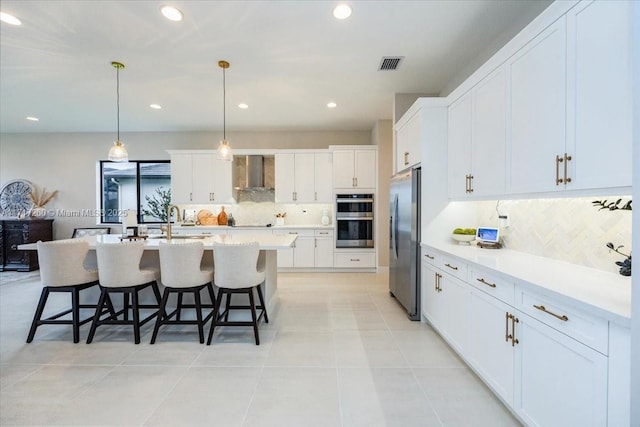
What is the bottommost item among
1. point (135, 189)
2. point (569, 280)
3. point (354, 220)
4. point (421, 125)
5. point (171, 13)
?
point (569, 280)

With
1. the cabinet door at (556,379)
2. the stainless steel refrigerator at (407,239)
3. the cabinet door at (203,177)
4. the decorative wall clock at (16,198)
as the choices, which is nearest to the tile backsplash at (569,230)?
the cabinet door at (556,379)

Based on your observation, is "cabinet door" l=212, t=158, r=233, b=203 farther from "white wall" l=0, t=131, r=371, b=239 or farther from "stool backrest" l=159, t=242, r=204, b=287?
"stool backrest" l=159, t=242, r=204, b=287

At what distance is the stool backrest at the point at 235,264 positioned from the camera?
8.59 feet

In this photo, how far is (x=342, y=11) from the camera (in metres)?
2.38

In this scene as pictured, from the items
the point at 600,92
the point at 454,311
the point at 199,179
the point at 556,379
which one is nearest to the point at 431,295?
the point at 454,311

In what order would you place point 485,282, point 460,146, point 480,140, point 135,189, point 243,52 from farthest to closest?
1. point 135,189
2. point 243,52
3. point 460,146
4. point 480,140
5. point 485,282

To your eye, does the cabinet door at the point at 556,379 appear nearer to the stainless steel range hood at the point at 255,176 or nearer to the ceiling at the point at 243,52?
the ceiling at the point at 243,52

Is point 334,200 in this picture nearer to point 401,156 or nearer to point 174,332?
point 401,156

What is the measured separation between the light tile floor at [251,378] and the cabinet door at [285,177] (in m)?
2.91

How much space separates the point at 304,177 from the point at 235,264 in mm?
3309

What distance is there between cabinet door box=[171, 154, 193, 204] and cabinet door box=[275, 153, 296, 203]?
5.89 ft

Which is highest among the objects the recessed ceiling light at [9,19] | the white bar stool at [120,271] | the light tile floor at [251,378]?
the recessed ceiling light at [9,19]

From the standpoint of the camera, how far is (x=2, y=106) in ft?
15.3

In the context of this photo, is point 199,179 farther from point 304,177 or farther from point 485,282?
point 485,282
